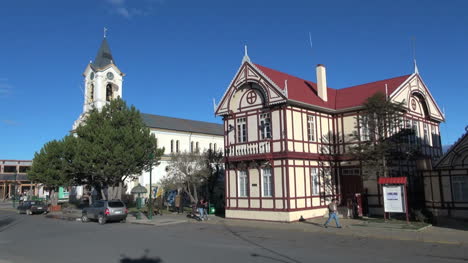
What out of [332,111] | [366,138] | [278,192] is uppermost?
[332,111]

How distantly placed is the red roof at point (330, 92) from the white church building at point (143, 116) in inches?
902

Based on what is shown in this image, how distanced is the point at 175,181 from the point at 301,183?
15.6 meters

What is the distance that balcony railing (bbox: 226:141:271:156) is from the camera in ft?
81.9

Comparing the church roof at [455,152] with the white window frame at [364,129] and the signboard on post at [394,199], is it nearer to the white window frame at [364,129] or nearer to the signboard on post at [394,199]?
the white window frame at [364,129]

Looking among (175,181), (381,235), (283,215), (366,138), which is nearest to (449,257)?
(381,235)

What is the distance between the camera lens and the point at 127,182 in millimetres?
47344

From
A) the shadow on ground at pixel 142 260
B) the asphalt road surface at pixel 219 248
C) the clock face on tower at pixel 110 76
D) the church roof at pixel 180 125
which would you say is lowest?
the asphalt road surface at pixel 219 248

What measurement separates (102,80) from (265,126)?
108 feet

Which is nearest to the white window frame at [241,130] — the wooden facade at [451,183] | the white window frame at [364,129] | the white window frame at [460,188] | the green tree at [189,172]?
the white window frame at [364,129]

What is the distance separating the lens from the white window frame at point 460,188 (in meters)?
22.3

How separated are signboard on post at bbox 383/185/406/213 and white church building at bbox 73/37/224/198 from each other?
30.8 metres

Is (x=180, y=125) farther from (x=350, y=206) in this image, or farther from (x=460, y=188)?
(x=460, y=188)

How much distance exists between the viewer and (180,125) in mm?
57125

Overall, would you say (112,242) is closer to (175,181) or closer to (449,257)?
A: (449,257)
